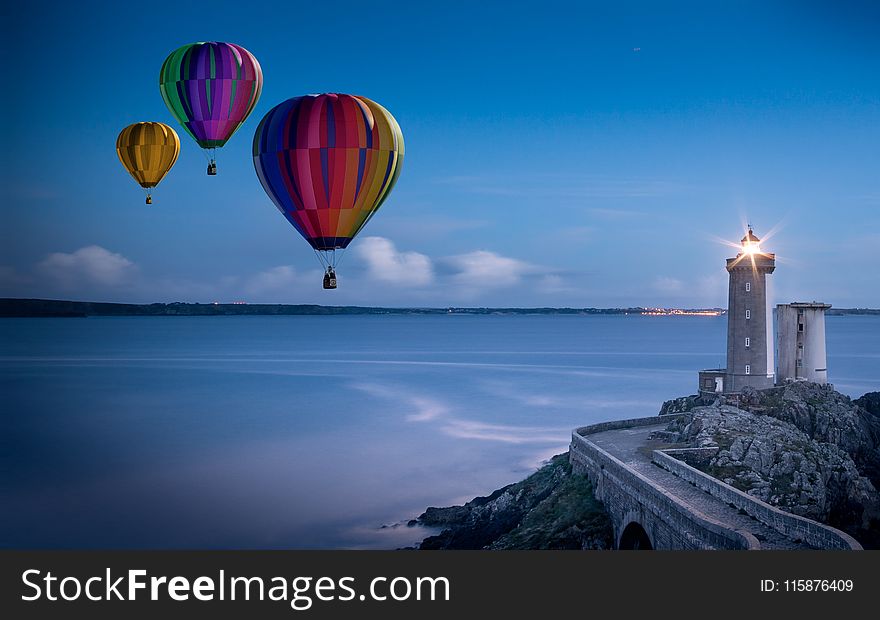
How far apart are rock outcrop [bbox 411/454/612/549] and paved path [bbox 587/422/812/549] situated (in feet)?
4.63

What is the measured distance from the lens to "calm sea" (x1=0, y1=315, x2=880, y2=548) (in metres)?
30.8

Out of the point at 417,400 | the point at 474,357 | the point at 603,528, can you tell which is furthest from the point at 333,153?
the point at 474,357

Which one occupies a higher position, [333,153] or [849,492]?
[333,153]

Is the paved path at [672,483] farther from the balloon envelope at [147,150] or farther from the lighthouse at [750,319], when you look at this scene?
the balloon envelope at [147,150]

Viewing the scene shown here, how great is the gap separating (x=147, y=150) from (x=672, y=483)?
21814 millimetres

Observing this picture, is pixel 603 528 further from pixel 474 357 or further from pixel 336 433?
pixel 474 357

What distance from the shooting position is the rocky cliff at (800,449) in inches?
800

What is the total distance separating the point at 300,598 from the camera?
38.0ft

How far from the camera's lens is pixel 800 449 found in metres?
22.2

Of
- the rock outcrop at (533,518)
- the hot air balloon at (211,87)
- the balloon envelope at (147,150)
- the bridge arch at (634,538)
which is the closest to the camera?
the bridge arch at (634,538)

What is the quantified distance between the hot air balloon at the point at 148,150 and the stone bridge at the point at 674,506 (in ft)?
57.5

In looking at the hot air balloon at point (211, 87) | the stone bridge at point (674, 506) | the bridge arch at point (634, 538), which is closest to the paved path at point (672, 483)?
the stone bridge at point (674, 506)

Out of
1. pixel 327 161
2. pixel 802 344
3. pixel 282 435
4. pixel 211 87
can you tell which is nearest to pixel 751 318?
pixel 802 344

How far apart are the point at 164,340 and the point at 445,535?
11589 centimetres
